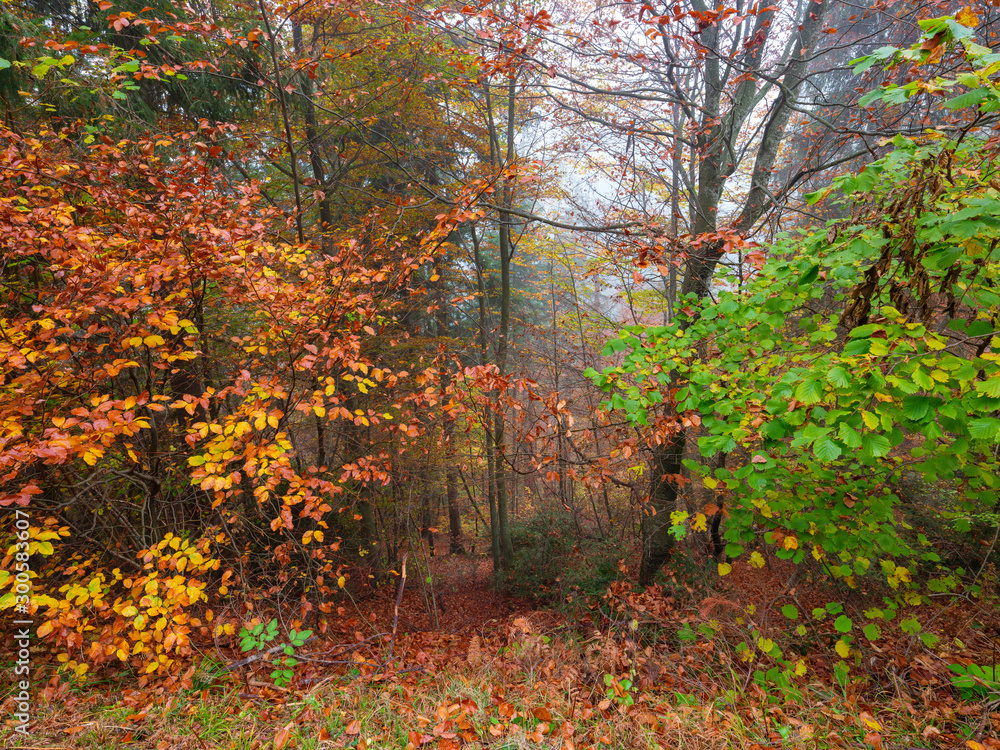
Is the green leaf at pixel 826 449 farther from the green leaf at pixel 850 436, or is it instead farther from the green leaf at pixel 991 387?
the green leaf at pixel 991 387

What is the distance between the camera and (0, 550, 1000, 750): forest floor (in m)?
2.83

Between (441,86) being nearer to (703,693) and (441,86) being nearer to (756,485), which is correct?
(756,485)

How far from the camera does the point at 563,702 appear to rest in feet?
10.7

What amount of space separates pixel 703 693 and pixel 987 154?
4.46 meters

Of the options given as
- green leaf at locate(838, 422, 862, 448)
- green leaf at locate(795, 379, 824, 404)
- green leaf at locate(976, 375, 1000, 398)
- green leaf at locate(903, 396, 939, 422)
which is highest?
green leaf at locate(976, 375, 1000, 398)

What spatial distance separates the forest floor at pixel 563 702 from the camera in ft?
9.29

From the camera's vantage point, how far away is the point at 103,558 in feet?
16.6

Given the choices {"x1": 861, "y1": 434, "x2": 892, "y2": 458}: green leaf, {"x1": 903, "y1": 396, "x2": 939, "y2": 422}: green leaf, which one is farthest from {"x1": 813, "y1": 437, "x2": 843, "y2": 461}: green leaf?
{"x1": 903, "y1": 396, "x2": 939, "y2": 422}: green leaf

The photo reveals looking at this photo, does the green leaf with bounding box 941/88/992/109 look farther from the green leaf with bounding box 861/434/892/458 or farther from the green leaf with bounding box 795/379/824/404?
the green leaf with bounding box 861/434/892/458
